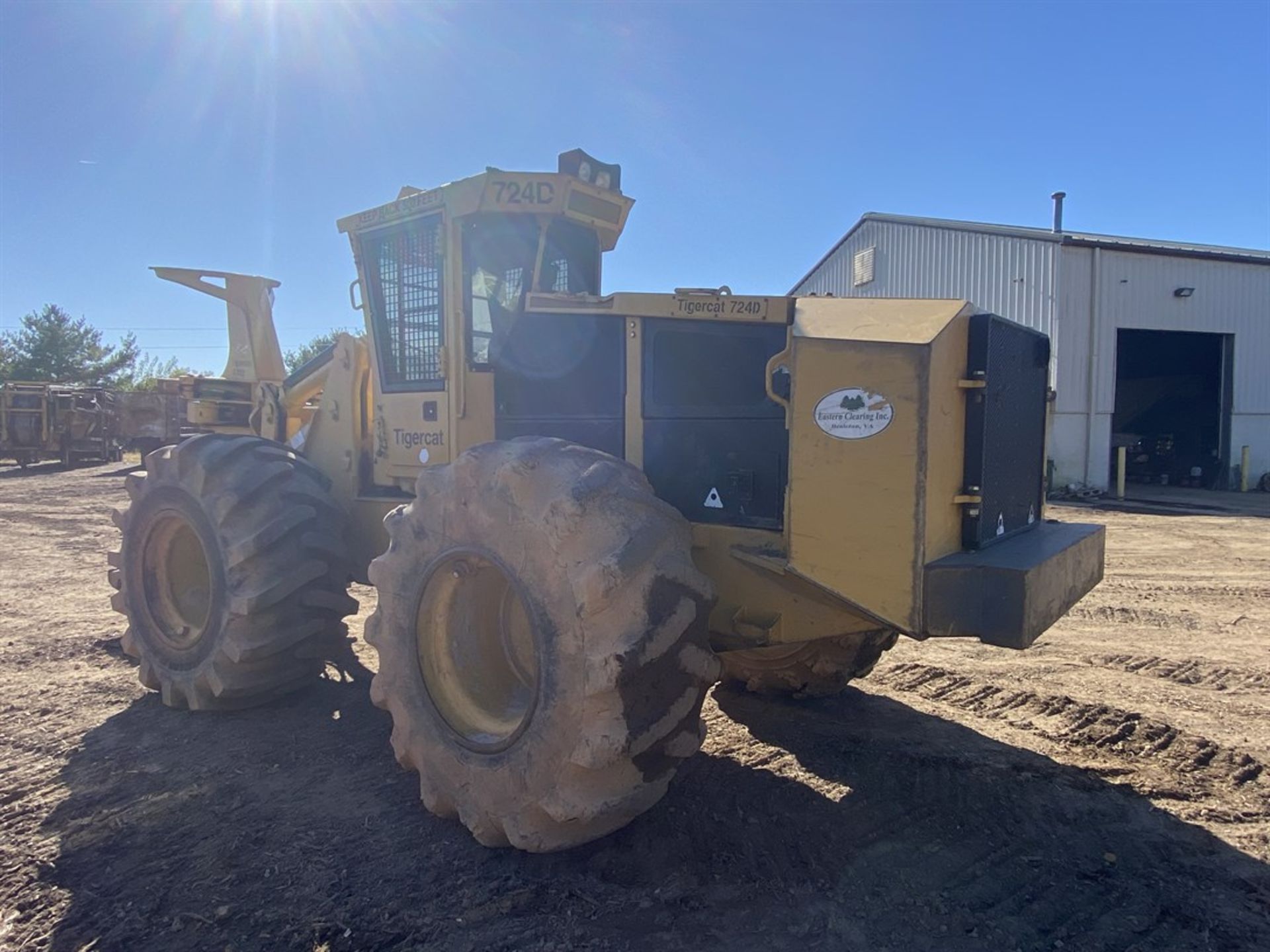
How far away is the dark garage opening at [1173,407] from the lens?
2341 cm

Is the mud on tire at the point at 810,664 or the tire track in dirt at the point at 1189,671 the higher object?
the mud on tire at the point at 810,664

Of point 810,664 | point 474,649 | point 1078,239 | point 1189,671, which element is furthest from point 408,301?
point 1078,239

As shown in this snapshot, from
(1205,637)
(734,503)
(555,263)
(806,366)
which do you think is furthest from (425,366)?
(1205,637)

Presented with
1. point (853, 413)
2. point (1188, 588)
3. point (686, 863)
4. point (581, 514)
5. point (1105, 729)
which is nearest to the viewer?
point (581, 514)

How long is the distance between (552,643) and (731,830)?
119 cm

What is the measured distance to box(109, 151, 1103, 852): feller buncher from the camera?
3023 millimetres

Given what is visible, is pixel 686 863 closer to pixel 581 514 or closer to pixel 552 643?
pixel 552 643

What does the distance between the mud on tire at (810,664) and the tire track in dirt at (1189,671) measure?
228cm

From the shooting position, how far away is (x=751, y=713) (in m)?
4.90

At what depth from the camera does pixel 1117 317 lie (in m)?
21.0

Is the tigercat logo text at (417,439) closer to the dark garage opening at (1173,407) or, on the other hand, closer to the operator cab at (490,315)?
the operator cab at (490,315)

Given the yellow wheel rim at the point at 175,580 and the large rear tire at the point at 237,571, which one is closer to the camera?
the large rear tire at the point at 237,571

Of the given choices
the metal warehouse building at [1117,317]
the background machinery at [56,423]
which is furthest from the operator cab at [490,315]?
the background machinery at [56,423]

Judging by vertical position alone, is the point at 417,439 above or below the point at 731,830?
above
